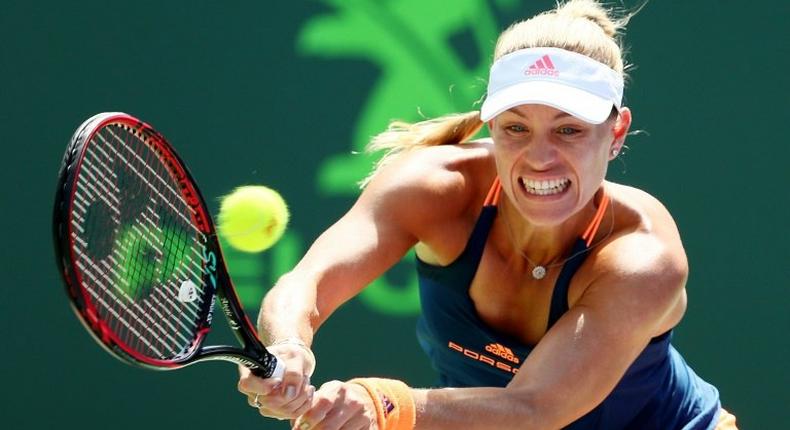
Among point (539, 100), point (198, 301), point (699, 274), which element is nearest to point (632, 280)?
point (539, 100)

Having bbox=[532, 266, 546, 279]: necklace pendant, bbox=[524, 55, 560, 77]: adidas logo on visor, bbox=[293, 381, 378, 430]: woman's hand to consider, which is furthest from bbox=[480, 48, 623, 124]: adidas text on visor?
bbox=[293, 381, 378, 430]: woman's hand

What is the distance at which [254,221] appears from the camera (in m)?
2.62

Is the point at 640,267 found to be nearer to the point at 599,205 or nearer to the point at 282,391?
the point at 599,205

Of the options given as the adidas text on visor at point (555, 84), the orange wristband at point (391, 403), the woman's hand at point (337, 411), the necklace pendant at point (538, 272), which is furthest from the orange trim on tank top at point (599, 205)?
the woman's hand at point (337, 411)

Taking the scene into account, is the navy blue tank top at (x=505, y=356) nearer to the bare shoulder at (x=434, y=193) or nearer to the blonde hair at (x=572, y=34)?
the bare shoulder at (x=434, y=193)

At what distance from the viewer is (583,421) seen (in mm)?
2607

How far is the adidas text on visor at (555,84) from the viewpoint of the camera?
7.45 feet

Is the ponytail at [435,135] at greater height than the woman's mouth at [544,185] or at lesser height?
greater

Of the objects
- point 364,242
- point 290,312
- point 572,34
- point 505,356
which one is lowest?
point 505,356

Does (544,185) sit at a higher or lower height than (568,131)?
lower

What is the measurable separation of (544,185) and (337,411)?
2.14 ft

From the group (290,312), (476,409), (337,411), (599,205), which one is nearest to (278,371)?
(337,411)

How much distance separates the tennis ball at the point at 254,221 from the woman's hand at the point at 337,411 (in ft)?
2.34

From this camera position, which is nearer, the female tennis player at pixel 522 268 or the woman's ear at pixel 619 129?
the female tennis player at pixel 522 268
